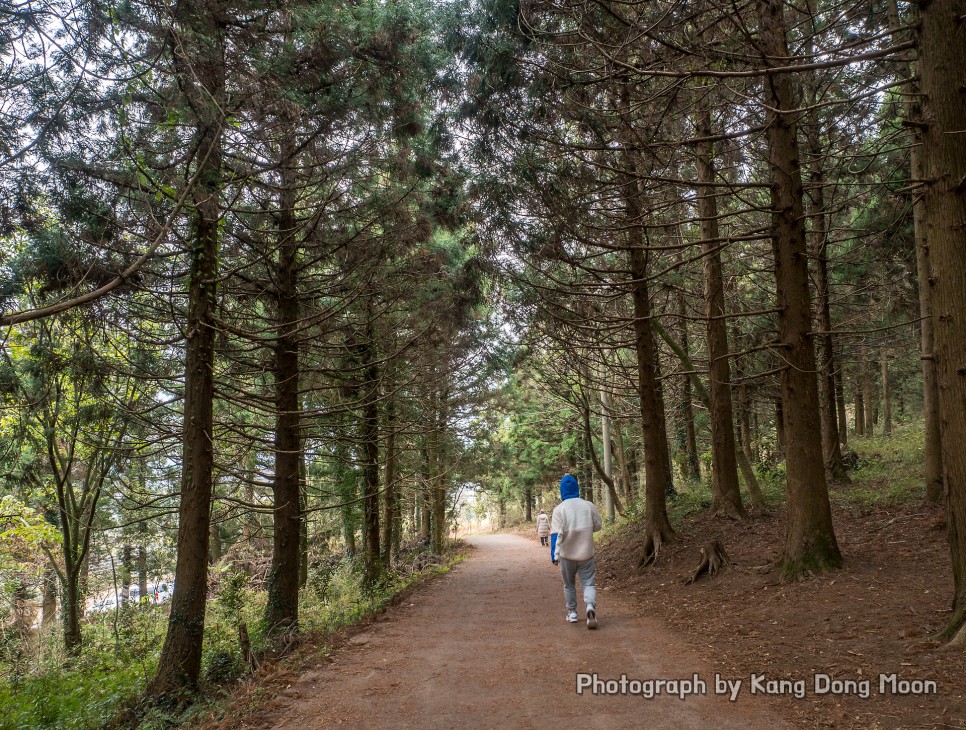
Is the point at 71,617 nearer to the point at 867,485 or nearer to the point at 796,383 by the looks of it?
the point at 796,383

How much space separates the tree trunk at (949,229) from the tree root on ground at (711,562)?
→ 4.22 m

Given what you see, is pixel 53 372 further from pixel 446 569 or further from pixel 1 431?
pixel 446 569

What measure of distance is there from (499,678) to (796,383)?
17.0ft

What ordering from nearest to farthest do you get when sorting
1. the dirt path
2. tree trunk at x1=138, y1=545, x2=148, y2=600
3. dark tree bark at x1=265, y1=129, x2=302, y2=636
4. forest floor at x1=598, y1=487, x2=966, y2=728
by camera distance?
forest floor at x1=598, y1=487, x2=966, y2=728, the dirt path, dark tree bark at x1=265, y1=129, x2=302, y2=636, tree trunk at x1=138, y1=545, x2=148, y2=600

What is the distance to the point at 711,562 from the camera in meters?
9.17

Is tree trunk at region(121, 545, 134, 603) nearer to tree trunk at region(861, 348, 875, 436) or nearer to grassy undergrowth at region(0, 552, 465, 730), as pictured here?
grassy undergrowth at region(0, 552, 465, 730)

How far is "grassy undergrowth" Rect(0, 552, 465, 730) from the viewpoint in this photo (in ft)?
21.3

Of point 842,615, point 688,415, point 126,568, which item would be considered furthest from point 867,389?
point 126,568

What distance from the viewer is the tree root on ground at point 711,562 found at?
9.11 meters

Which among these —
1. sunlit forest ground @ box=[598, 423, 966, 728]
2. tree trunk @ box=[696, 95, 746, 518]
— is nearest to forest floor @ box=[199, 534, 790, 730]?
sunlit forest ground @ box=[598, 423, 966, 728]

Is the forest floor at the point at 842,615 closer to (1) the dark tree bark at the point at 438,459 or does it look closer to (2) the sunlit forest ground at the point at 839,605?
(2) the sunlit forest ground at the point at 839,605

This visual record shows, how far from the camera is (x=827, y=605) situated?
20.5 ft

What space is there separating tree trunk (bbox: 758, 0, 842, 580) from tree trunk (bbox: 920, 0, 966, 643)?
5.92ft

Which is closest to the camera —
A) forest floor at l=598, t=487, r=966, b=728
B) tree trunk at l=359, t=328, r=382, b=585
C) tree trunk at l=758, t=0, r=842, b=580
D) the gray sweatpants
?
forest floor at l=598, t=487, r=966, b=728
